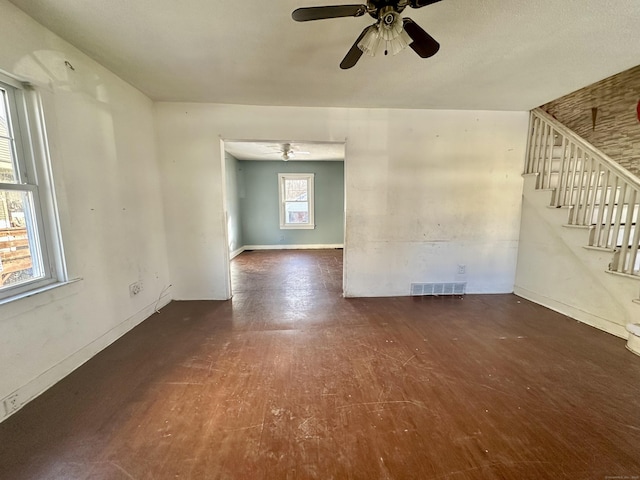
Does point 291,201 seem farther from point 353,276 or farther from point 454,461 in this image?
point 454,461

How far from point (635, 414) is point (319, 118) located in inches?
150

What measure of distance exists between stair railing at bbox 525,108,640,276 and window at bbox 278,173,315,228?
195 inches

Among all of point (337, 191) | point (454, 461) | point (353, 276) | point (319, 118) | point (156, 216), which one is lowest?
point (454, 461)

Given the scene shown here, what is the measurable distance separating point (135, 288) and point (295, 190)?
5.08 meters

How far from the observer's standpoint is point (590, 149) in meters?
2.76

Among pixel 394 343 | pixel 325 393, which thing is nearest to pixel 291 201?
pixel 394 343

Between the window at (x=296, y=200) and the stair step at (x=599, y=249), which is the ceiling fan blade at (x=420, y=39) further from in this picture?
the window at (x=296, y=200)

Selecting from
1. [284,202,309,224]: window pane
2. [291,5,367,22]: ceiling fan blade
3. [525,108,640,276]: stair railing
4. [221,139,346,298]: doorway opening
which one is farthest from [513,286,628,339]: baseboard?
[284,202,309,224]: window pane

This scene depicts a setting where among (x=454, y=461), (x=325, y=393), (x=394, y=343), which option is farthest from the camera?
(x=394, y=343)

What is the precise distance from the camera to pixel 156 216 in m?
3.23

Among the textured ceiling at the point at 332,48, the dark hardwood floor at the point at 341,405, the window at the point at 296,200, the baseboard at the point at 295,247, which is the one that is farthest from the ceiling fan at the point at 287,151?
the dark hardwood floor at the point at 341,405

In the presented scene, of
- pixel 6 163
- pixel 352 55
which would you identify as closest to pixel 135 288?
pixel 6 163

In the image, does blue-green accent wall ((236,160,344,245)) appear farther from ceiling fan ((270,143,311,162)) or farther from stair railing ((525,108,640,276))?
stair railing ((525,108,640,276))

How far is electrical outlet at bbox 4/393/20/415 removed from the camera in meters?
1.60
